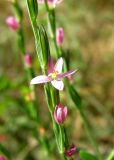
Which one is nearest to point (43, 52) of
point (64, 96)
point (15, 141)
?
point (15, 141)

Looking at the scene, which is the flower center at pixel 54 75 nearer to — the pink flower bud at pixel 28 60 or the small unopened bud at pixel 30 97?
the pink flower bud at pixel 28 60

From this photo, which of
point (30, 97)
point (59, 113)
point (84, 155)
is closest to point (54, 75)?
point (59, 113)

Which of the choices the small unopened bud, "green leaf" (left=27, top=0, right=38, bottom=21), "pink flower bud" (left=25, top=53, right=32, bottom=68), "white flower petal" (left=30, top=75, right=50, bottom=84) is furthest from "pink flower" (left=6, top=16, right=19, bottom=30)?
"white flower petal" (left=30, top=75, right=50, bottom=84)

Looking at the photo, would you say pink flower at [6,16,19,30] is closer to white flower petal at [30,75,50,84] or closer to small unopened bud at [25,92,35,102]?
small unopened bud at [25,92,35,102]

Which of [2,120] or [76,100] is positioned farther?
[2,120]

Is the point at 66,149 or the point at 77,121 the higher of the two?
the point at 66,149

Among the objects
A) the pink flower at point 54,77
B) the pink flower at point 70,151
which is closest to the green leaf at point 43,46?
the pink flower at point 54,77

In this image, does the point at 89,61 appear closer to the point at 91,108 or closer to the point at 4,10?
the point at 91,108

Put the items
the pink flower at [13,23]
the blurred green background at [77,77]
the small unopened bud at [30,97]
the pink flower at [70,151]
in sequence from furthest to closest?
the blurred green background at [77,77]
the small unopened bud at [30,97]
the pink flower at [13,23]
the pink flower at [70,151]

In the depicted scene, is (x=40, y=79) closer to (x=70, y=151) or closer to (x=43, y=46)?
(x=43, y=46)
